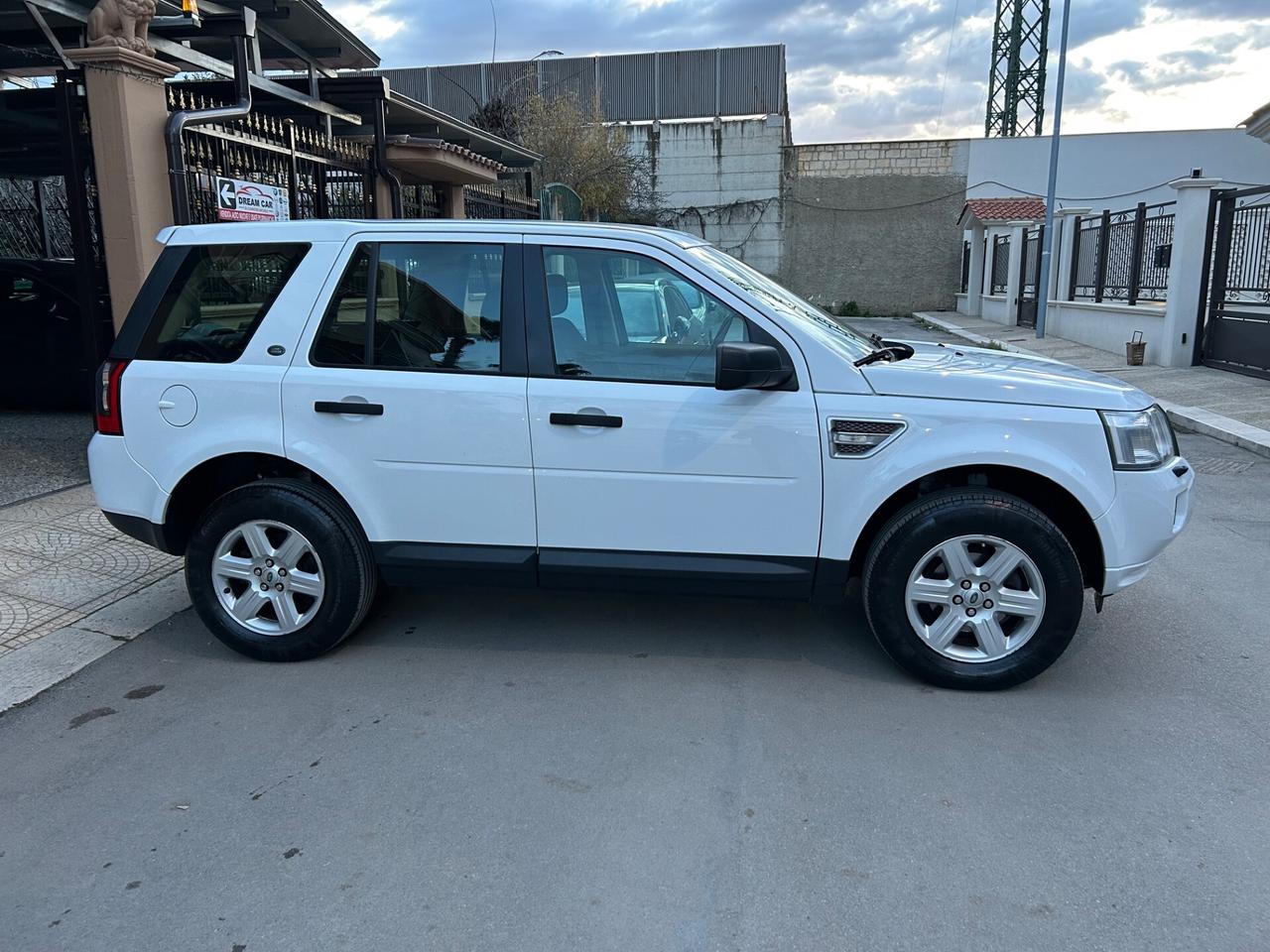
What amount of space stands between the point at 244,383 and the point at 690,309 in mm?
1973

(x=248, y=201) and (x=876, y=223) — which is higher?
(x=876, y=223)

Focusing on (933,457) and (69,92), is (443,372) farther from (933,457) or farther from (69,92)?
(69,92)

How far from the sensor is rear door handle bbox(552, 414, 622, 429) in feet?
13.0

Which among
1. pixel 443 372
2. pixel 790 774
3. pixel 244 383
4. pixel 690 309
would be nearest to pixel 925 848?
pixel 790 774

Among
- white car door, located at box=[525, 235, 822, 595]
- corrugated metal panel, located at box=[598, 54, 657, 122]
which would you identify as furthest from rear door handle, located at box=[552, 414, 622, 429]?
corrugated metal panel, located at box=[598, 54, 657, 122]

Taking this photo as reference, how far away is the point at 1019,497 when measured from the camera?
4.05 m

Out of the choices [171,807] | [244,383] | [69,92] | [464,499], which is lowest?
[171,807]

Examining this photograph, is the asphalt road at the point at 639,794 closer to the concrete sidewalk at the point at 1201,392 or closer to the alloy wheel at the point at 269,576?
the alloy wheel at the point at 269,576

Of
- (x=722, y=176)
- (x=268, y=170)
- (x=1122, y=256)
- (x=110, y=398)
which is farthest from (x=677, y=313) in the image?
(x=722, y=176)

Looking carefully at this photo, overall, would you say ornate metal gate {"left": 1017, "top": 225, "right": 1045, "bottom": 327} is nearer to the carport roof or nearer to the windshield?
the carport roof

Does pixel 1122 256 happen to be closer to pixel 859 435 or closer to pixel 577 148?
pixel 577 148

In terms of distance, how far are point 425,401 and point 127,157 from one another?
4935mm

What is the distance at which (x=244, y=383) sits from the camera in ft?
13.9

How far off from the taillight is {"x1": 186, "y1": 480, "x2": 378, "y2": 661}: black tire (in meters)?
0.57
